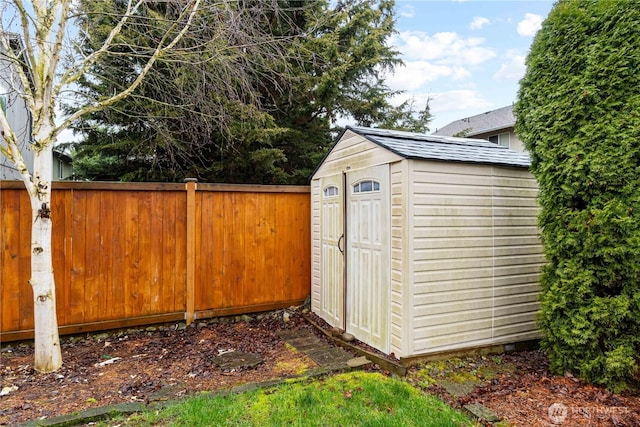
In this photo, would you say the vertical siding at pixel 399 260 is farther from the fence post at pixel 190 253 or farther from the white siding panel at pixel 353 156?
the fence post at pixel 190 253

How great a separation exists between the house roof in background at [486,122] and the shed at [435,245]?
11.2 metres

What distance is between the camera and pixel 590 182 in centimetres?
269

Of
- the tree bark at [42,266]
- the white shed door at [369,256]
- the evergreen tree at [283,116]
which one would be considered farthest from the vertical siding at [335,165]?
the tree bark at [42,266]

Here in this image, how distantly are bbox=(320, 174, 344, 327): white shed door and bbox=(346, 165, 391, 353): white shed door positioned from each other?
157 mm

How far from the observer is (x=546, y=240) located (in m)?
3.05

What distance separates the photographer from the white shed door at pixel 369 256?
136 inches

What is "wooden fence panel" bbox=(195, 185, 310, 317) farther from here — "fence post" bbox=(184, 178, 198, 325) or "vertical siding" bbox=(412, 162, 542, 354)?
"vertical siding" bbox=(412, 162, 542, 354)

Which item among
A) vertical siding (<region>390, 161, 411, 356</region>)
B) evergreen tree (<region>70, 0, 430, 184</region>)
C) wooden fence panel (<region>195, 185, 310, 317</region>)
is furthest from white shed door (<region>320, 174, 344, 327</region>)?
evergreen tree (<region>70, 0, 430, 184</region>)

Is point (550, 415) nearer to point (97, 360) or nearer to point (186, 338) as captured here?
point (186, 338)

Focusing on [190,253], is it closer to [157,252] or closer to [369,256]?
[157,252]

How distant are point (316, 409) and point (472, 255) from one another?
1.95m

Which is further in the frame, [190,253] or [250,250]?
[250,250]

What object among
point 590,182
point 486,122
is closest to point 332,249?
point 590,182

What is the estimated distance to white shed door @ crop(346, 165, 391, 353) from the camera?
3.45 meters
